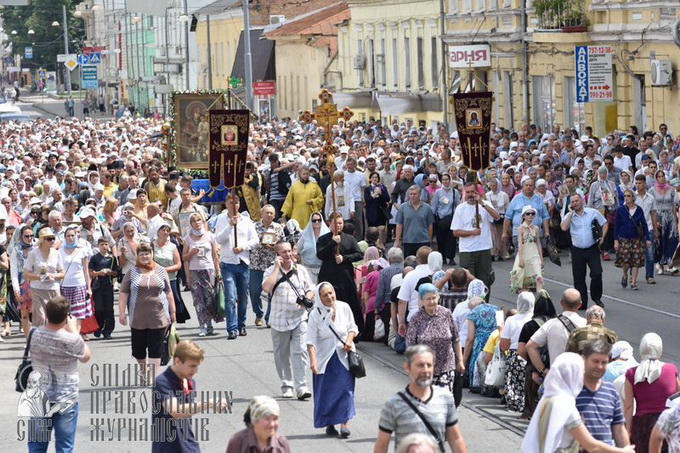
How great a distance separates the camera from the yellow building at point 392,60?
51.0 metres

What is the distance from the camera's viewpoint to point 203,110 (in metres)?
31.4

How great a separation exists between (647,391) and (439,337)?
2.66m

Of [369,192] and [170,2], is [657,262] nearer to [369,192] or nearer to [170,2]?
[369,192]

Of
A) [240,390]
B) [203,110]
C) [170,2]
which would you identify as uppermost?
[170,2]

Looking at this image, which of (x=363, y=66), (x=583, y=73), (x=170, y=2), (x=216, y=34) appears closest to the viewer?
(x=583, y=73)

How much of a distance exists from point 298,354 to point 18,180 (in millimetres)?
14992

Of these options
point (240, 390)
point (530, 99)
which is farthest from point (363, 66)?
point (240, 390)

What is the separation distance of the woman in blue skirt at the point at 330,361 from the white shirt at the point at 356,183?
42.9 feet

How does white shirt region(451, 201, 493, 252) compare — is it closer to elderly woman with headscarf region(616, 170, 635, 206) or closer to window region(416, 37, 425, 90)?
elderly woman with headscarf region(616, 170, 635, 206)

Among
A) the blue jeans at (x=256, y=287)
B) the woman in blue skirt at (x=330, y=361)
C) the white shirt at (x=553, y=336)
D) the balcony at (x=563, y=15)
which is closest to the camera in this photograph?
the white shirt at (x=553, y=336)

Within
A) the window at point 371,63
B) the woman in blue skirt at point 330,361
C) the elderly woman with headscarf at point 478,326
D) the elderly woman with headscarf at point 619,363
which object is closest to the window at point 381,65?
the window at point 371,63

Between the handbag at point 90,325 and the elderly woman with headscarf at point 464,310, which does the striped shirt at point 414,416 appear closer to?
the elderly woman with headscarf at point 464,310

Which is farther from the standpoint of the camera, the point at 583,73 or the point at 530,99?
the point at 530,99

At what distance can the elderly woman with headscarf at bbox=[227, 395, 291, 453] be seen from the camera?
353 inches
